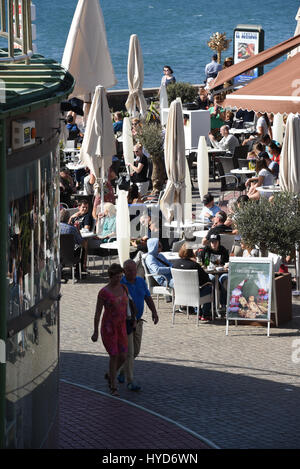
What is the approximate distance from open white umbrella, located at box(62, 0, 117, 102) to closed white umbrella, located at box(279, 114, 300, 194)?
5.14 m

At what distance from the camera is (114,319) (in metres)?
10.0

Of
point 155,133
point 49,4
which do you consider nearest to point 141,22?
point 49,4

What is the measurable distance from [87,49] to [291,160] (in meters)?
5.67

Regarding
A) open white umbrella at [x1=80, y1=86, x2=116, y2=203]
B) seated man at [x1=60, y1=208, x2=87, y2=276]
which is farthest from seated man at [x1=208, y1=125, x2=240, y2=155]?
seated man at [x1=60, y1=208, x2=87, y2=276]

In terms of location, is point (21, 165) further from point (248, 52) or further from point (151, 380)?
point (248, 52)

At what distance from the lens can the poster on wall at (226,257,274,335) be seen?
496 inches

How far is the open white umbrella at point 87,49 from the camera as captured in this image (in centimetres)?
1864

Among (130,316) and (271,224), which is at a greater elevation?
(271,224)

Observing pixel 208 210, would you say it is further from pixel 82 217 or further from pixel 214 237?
pixel 214 237

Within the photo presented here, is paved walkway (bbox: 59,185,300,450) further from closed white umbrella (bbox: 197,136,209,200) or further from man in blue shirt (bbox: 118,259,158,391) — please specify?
closed white umbrella (bbox: 197,136,209,200)

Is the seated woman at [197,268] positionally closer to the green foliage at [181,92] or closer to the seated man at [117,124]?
the seated man at [117,124]

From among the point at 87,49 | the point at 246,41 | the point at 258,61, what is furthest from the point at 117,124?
the point at 246,41

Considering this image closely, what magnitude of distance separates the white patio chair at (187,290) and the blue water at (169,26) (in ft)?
294

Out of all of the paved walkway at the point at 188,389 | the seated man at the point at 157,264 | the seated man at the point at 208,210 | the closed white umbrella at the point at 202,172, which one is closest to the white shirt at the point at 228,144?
the closed white umbrella at the point at 202,172
